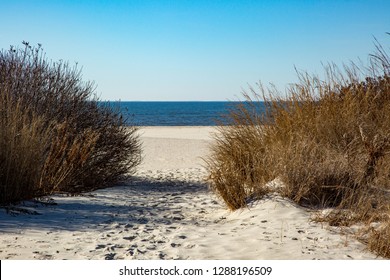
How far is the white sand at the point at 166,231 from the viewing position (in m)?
4.79

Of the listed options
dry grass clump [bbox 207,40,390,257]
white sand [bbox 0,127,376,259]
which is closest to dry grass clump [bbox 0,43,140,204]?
white sand [bbox 0,127,376,259]

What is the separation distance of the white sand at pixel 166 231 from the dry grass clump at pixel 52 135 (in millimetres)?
451

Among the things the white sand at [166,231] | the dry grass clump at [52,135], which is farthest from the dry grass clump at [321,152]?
the dry grass clump at [52,135]

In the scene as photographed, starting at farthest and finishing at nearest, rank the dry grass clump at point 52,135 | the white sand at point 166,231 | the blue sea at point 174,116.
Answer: the blue sea at point 174,116 → the dry grass clump at point 52,135 → the white sand at point 166,231

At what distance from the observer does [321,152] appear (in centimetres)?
691

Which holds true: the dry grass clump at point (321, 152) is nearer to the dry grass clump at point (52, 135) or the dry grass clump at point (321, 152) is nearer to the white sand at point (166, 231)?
the white sand at point (166, 231)

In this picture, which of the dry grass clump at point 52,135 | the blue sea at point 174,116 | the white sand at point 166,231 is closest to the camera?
the white sand at point 166,231

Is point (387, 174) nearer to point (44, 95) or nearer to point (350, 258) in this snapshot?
point (350, 258)

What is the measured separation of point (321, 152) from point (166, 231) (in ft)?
8.31

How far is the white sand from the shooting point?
479 cm

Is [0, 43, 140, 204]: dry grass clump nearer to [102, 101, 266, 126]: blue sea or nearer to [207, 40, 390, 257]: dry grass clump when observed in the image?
[102, 101, 266, 126]: blue sea

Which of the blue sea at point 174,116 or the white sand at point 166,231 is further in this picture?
the blue sea at point 174,116

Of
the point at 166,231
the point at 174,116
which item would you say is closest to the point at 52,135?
the point at 166,231

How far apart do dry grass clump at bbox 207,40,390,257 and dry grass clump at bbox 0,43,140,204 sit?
2500mm
